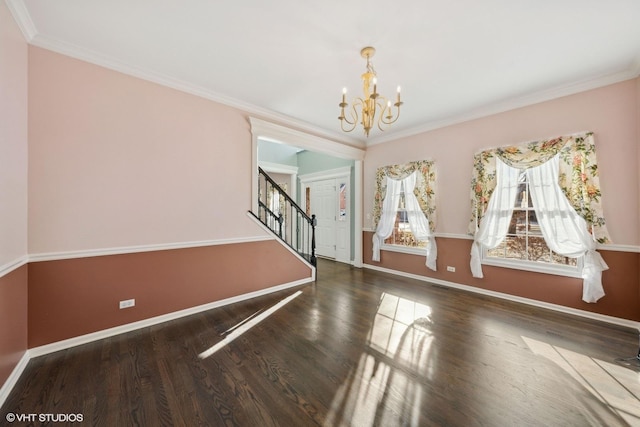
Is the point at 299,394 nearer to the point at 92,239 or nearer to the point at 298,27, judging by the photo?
the point at 92,239

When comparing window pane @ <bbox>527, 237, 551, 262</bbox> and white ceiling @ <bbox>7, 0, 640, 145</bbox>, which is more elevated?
white ceiling @ <bbox>7, 0, 640, 145</bbox>

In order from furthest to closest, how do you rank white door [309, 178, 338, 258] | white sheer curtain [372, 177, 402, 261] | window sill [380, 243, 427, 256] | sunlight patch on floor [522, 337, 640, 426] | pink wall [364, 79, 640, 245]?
1. white door [309, 178, 338, 258]
2. white sheer curtain [372, 177, 402, 261]
3. window sill [380, 243, 427, 256]
4. pink wall [364, 79, 640, 245]
5. sunlight patch on floor [522, 337, 640, 426]

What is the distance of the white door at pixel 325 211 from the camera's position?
6.25 metres

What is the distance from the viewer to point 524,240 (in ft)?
11.1

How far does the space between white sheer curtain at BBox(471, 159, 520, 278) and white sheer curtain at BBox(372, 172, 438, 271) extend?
2.65 ft

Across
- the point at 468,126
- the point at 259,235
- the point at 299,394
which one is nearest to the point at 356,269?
the point at 259,235

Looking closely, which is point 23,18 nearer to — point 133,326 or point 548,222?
point 133,326

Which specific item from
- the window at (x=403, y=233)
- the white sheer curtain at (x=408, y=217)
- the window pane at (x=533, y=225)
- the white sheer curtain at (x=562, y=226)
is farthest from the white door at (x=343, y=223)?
the white sheer curtain at (x=562, y=226)

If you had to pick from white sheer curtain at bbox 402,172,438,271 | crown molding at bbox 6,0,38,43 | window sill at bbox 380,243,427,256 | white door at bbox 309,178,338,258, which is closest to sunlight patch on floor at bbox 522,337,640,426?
white sheer curtain at bbox 402,172,438,271

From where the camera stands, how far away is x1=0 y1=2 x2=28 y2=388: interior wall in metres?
1.67

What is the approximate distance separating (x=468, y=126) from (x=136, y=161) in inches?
179

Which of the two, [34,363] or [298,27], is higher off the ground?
[298,27]

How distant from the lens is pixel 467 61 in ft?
8.25
